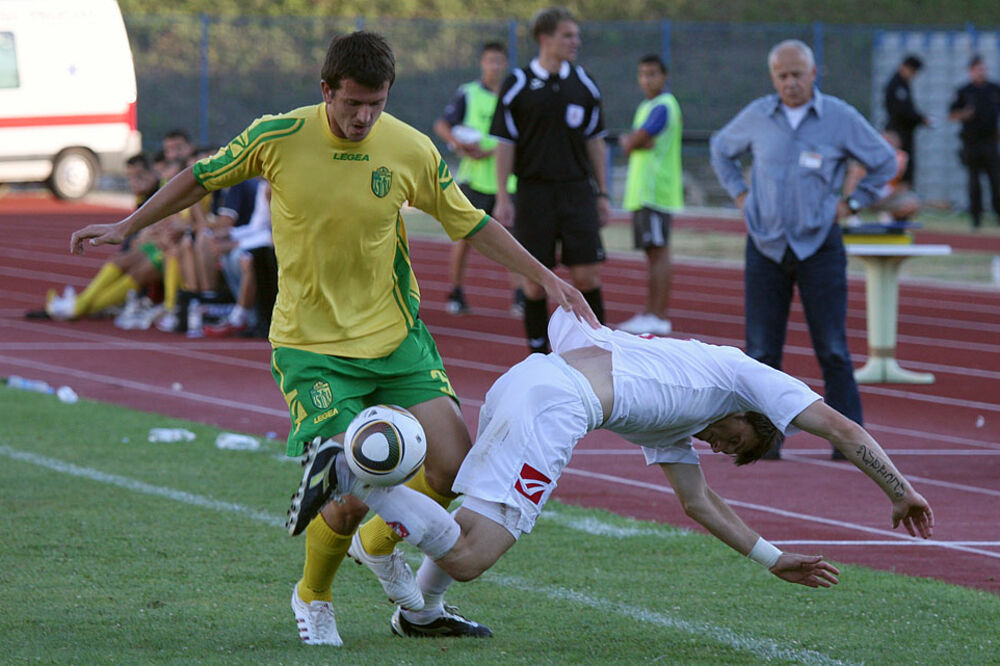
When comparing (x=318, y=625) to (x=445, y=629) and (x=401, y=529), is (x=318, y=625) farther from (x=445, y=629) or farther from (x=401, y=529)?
(x=401, y=529)

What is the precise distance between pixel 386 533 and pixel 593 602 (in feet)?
3.16

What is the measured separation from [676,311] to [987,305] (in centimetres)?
318

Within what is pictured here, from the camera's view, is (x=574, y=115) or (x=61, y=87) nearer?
(x=574, y=115)

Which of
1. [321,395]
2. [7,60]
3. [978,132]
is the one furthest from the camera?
[7,60]

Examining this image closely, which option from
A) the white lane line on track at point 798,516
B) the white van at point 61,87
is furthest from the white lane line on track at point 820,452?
the white van at point 61,87

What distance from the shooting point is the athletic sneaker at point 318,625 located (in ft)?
17.0

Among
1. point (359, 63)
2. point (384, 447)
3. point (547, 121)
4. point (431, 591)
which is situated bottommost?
point (431, 591)

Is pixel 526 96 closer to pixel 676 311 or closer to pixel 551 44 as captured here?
pixel 551 44

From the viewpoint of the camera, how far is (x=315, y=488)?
460 cm

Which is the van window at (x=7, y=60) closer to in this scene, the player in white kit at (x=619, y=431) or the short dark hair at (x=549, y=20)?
the short dark hair at (x=549, y=20)

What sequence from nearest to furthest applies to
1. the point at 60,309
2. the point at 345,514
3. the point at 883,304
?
the point at 345,514 < the point at 883,304 < the point at 60,309

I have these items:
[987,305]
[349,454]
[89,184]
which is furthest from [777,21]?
[349,454]

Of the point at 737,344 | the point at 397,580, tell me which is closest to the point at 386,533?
the point at 397,580

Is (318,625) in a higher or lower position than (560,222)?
lower
